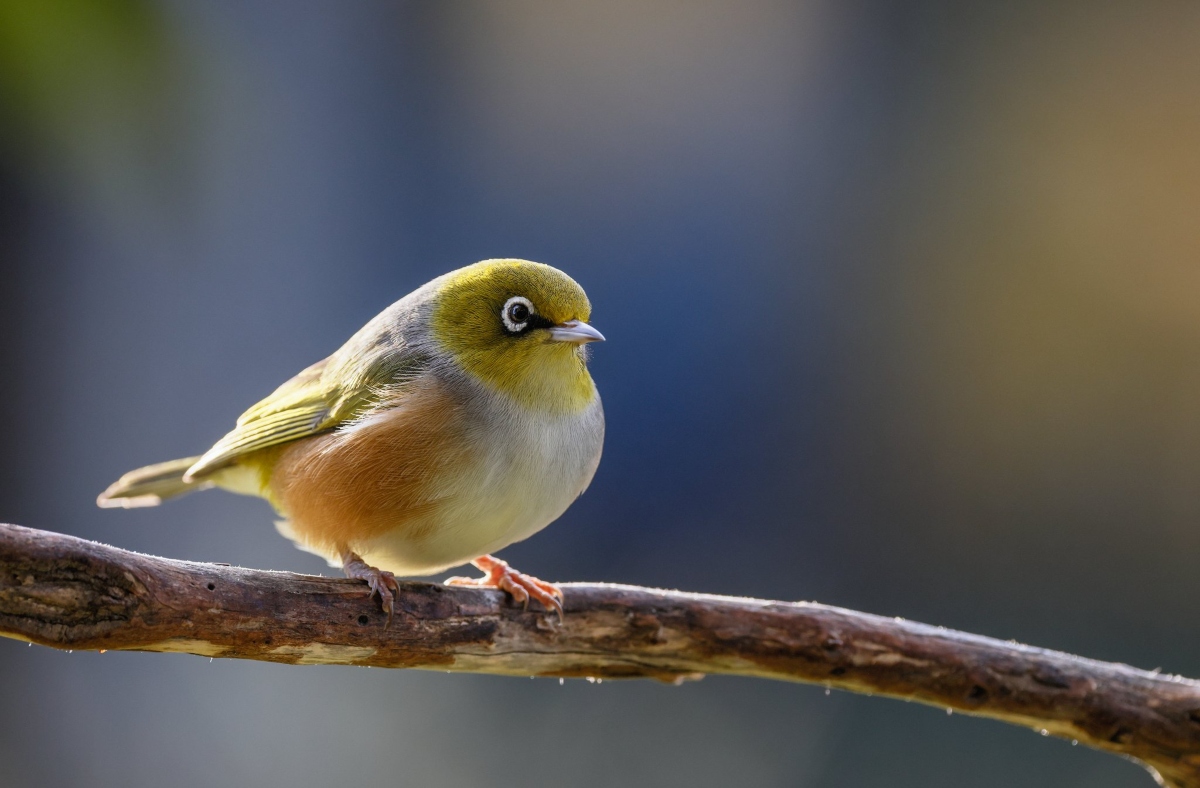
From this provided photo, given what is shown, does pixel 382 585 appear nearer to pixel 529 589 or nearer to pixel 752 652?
pixel 529 589

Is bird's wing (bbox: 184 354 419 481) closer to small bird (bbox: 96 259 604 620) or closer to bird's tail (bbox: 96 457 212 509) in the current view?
small bird (bbox: 96 259 604 620)

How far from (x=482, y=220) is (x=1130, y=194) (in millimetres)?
4528

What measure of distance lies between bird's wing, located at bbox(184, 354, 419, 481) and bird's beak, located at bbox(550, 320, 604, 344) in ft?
1.80

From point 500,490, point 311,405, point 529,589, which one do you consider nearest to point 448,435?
point 500,490

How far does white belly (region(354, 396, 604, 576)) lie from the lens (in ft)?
11.2

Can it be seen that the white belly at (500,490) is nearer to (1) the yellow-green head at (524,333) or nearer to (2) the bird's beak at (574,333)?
(1) the yellow-green head at (524,333)

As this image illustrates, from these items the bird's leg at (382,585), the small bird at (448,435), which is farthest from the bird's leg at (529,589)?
the bird's leg at (382,585)

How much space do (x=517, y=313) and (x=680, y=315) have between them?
283 centimetres

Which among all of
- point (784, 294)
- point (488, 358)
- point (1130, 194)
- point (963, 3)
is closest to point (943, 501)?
point (784, 294)

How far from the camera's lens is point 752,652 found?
11.4ft

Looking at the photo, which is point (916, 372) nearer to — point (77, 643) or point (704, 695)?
point (704, 695)

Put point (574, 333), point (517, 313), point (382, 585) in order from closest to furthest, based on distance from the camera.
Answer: point (382, 585)
point (574, 333)
point (517, 313)

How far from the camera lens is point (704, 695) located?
20.2 feet

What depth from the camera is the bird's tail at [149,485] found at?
4.42 metres
